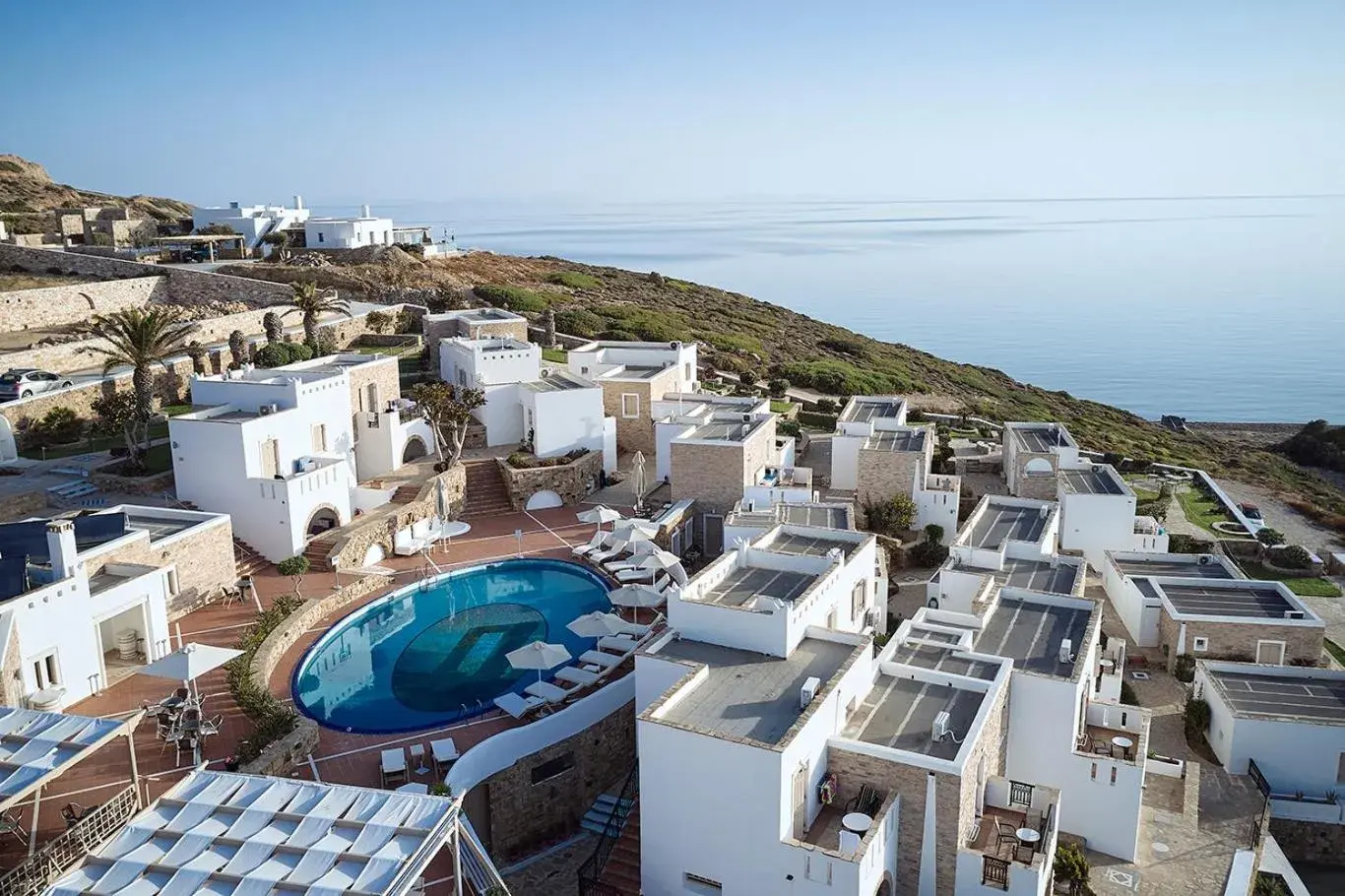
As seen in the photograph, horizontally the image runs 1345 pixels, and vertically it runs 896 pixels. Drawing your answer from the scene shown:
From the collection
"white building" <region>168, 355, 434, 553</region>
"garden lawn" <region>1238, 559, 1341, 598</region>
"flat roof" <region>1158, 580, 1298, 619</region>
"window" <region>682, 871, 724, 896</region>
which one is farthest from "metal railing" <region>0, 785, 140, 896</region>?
"garden lawn" <region>1238, 559, 1341, 598</region>

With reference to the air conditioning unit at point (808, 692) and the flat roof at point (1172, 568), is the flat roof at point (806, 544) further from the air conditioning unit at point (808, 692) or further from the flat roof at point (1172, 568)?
the flat roof at point (1172, 568)

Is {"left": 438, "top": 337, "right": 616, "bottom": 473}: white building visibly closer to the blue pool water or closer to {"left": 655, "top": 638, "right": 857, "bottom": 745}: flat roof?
the blue pool water

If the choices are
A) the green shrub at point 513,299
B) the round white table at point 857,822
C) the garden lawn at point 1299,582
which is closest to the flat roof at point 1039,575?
the garden lawn at point 1299,582

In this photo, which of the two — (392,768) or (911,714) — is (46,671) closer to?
(392,768)

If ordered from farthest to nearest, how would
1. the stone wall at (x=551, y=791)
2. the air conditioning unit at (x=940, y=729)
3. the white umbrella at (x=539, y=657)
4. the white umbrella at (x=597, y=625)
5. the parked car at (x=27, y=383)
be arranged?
the parked car at (x=27, y=383)
the white umbrella at (x=597, y=625)
the white umbrella at (x=539, y=657)
the stone wall at (x=551, y=791)
the air conditioning unit at (x=940, y=729)

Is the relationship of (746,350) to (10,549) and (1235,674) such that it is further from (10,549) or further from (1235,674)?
(10,549)

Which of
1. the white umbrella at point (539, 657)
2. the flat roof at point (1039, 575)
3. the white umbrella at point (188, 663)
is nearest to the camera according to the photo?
the white umbrella at point (188, 663)

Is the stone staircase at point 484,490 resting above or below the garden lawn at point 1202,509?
above

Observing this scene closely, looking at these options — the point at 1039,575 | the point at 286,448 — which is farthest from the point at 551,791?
the point at 286,448
